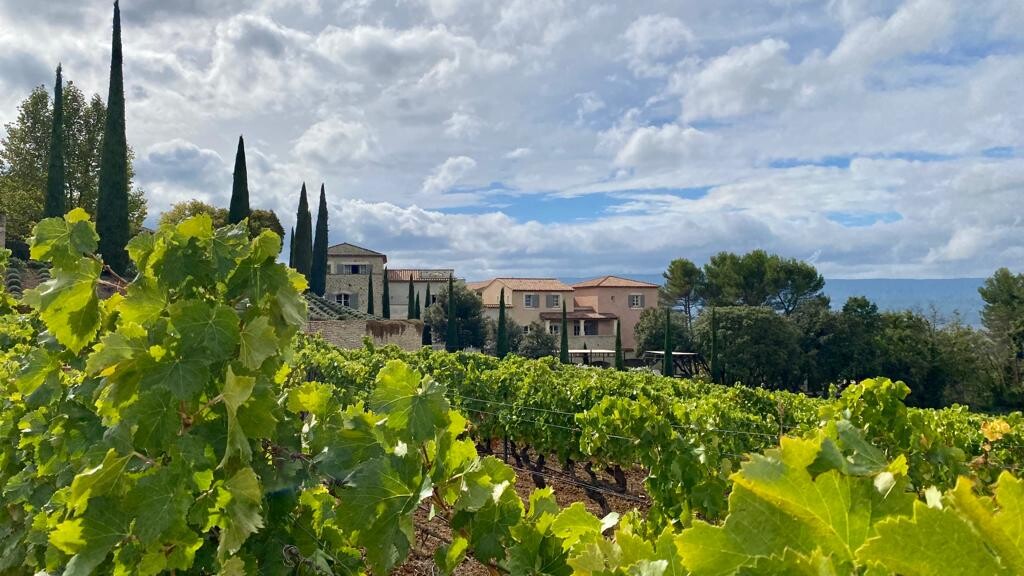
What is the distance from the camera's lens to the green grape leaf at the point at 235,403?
4.89 feet

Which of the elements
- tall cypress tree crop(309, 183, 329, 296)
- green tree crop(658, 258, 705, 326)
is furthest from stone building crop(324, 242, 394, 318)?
green tree crop(658, 258, 705, 326)

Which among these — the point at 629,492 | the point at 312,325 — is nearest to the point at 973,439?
the point at 629,492

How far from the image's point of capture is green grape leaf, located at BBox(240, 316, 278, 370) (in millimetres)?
1612

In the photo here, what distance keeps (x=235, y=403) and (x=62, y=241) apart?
93cm

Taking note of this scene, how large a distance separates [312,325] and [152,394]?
22915mm

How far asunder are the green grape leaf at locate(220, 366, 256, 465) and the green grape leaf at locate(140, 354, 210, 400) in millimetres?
62

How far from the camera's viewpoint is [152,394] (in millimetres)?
1588

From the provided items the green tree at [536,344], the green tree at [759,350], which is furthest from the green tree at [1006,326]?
the green tree at [536,344]

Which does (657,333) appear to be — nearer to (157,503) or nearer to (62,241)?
(62,241)

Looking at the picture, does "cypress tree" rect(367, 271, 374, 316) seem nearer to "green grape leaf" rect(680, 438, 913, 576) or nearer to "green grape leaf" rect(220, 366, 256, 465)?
"green grape leaf" rect(220, 366, 256, 465)

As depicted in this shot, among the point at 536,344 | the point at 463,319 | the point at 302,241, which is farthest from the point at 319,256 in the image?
the point at 536,344

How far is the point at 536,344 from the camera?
42562mm

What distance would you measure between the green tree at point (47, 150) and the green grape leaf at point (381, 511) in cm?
3469

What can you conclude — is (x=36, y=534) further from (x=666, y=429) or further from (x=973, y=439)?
(x=973, y=439)
